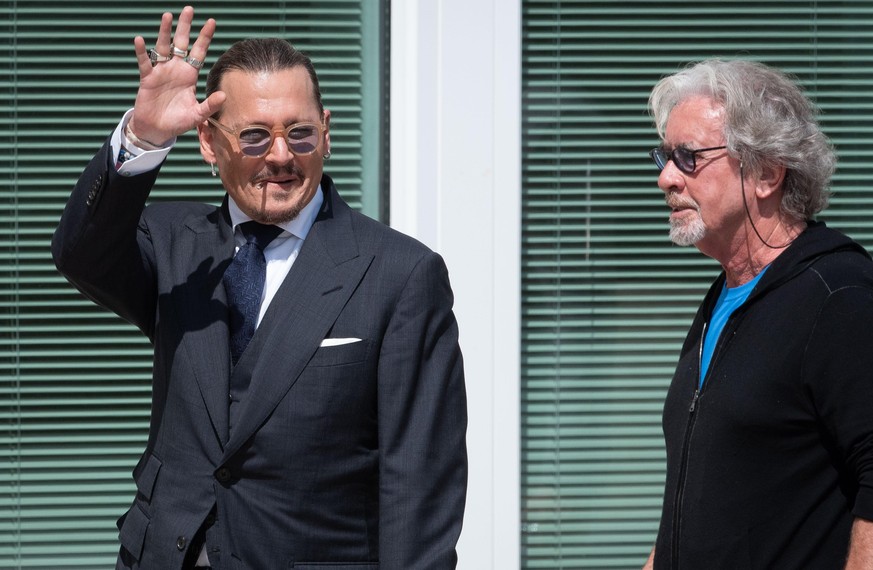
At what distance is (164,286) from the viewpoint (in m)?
2.39

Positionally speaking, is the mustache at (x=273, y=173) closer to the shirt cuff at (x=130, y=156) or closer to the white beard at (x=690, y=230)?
the shirt cuff at (x=130, y=156)

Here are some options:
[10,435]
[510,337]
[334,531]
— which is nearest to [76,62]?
[10,435]

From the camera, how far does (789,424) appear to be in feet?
7.06

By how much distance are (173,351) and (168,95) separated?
544 mm

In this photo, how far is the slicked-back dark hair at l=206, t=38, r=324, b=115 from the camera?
2.38 m

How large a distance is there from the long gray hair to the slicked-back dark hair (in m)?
0.88

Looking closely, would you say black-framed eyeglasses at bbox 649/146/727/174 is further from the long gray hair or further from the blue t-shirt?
the blue t-shirt

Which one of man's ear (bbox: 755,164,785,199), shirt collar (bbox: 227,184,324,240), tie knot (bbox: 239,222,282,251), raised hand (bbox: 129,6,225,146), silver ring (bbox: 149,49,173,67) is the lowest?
tie knot (bbox: 239,222,282,251)

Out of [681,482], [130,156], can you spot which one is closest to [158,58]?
[130,156]

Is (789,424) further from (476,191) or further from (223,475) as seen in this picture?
(476,191)

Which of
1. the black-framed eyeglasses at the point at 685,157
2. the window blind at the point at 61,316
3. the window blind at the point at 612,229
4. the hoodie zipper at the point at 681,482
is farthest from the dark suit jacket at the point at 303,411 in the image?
the window blind at the point at 612,229

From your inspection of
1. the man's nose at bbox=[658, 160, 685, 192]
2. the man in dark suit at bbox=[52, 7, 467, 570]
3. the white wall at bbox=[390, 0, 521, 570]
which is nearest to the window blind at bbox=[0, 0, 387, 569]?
the white wall at bbox=[390, 0, 521, 570]

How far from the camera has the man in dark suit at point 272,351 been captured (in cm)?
220

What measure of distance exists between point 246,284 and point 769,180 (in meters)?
1.17
